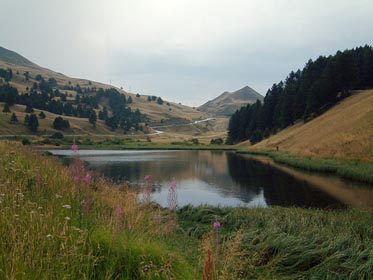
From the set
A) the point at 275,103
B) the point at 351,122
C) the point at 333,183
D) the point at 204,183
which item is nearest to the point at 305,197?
the point at 333,183

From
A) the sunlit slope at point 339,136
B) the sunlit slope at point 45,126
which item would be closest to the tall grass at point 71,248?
the sunlit slope at point 339,136

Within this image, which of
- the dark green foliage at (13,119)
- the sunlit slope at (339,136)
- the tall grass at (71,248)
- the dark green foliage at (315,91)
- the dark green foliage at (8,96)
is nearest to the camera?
the tall grass at (71,248)

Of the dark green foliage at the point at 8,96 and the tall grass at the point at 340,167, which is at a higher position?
the dark green foliage at the point at 8,96

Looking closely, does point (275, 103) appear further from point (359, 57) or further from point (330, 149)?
point (330, 149)

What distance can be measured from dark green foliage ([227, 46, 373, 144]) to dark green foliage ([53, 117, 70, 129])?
83925mm

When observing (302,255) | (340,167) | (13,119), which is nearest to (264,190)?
(340,167)

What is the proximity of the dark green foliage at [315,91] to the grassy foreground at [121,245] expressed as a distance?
253 feet

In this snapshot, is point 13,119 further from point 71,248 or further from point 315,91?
point 71,248

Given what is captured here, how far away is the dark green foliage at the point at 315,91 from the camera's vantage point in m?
81.7

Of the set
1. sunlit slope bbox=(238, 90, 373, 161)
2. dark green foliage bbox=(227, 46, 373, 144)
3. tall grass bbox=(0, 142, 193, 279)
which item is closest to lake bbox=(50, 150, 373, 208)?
sunlit slope bbox=(238, 90, 373, 161)

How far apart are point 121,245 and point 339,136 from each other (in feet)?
176

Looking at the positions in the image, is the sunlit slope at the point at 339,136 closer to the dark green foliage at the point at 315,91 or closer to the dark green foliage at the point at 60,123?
the dark green foliage at the point at 315,91

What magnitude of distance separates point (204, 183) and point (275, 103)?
81.2 meters

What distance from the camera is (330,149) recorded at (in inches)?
2003
